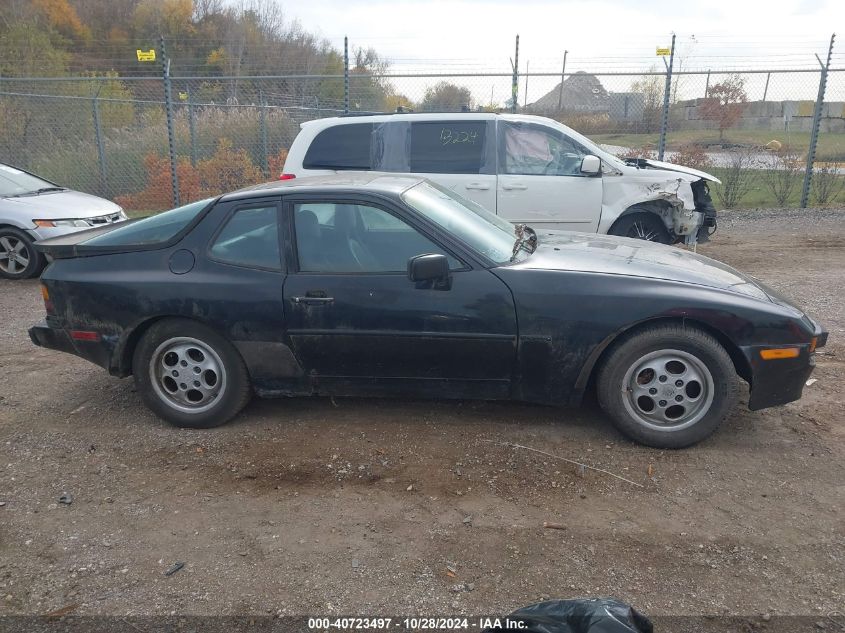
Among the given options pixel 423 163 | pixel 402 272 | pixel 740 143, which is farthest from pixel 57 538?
pixel 740 143

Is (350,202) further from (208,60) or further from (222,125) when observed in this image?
(208,60)

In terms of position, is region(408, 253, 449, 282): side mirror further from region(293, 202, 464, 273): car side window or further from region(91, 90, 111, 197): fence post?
region(91, 90, 111, 197): fence post

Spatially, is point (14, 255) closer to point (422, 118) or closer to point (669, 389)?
point (422, 118)

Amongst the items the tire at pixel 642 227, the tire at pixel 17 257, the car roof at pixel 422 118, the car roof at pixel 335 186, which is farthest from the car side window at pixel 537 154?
the tire at pixel 17 257

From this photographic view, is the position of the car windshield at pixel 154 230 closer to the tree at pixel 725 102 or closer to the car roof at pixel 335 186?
the car roof at pixel 335 186

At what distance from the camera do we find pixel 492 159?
304 inches

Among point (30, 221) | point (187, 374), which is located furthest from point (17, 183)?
point (187, 374)

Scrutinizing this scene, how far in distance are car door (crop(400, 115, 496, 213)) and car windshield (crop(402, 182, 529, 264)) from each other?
295 cm

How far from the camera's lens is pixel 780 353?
3701mm

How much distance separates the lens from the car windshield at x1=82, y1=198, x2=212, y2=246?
165 inches

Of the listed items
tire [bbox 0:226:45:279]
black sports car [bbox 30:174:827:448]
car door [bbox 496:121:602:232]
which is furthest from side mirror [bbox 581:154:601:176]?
tire [bbox 0:226:45:279]

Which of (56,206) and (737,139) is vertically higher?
(737,139)

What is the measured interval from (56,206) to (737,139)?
14.1 m

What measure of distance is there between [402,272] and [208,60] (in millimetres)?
30528
